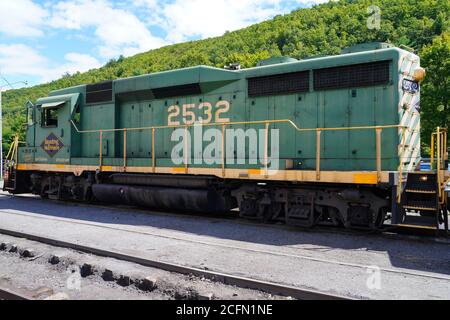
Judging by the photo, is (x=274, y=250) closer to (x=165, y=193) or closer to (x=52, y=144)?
(x=165, y=193)

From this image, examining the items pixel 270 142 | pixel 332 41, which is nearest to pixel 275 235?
pixel 270 142

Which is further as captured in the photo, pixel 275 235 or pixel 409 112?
pixel 409 112

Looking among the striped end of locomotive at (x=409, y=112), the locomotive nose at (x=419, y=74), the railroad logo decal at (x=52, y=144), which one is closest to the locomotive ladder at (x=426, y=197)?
the striped end of locomotive at (x=409, y=112)

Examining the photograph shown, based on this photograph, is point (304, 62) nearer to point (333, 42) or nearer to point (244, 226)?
point (244, 226)

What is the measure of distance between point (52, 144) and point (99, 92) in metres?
2.46

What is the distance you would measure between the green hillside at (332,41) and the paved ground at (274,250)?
71.0 feet

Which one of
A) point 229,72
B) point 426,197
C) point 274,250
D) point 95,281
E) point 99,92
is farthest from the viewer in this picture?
point 99,92

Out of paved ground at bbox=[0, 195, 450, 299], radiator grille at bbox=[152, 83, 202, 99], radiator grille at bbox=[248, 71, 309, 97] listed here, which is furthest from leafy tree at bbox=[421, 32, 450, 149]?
paved ground at bbox=[0, 195, 450, 299]

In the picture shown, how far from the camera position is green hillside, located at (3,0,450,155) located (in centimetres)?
2784

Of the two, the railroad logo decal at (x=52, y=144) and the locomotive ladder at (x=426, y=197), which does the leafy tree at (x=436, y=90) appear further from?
the railroad logo decal at (x=52, y=144)

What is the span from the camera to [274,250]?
6480 mm

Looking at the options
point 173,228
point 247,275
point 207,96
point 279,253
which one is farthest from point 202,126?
point 247,275

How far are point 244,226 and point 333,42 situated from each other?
194 feet

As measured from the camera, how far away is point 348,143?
7984 millimetres
